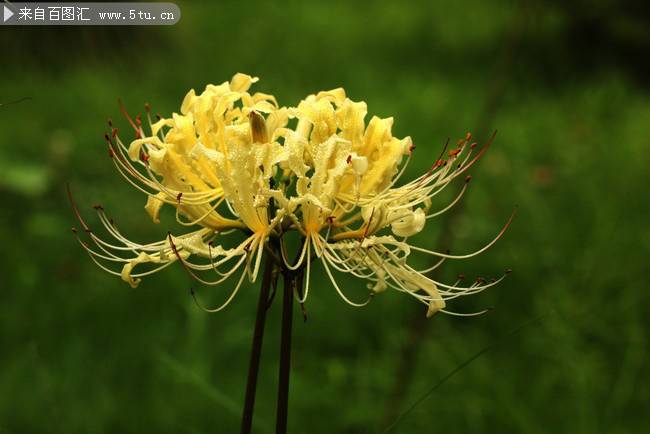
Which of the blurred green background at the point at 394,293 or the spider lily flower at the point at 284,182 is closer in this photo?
the spider lily flower at the point at 284,182

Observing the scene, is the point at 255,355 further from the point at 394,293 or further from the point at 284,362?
the point at 394,293

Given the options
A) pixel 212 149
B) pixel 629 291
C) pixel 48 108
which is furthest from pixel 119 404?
pixel 48 108

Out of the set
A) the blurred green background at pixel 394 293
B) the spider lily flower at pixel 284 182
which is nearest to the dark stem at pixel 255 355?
the spider lily flower at pixel 284 182

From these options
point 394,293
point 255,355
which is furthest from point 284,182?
point 394,293

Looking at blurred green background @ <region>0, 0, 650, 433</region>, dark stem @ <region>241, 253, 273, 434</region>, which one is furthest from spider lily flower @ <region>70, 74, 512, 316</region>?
blurred green background @ <region>0, 0, 650, 433</region>

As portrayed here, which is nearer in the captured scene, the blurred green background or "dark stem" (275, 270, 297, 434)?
"dark stem" (275, 270, 297, 434)

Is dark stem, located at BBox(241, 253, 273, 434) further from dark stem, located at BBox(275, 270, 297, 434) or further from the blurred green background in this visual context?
the blurred green background

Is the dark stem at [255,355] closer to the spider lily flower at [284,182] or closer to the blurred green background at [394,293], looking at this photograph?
the spider lily flower at [284,182]

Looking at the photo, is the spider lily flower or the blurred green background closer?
the spider lily flower

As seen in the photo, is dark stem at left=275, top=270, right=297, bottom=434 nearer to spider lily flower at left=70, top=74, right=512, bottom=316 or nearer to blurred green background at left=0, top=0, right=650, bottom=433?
spider lily flower at left=70, top=74, right=512, bottom=316

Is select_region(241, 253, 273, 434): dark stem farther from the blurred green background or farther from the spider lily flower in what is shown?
the blurred green background

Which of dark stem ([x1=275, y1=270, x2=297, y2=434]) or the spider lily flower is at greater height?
the spider lily flower
